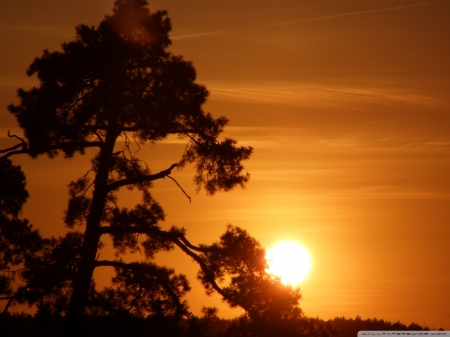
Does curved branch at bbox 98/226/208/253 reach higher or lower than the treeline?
higher

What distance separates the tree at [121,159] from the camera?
22.4 m

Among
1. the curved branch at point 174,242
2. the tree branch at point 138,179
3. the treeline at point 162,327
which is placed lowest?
the treeline at point 162,327

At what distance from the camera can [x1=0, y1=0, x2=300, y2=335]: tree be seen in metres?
22.4

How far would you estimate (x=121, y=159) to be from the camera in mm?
23844

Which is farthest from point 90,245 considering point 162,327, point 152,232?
point 162,327

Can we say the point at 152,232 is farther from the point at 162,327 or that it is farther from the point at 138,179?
the point at 162,327

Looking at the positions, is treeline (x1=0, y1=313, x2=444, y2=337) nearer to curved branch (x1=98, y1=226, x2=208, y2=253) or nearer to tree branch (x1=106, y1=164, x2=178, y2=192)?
curved branch (x1=98, y1=226, x2=208, y2=253)

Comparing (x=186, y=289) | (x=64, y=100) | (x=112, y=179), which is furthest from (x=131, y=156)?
(x=186, y=289)

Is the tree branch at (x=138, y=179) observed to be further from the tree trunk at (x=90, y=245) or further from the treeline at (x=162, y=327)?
the treeline at (x=162, y=327)

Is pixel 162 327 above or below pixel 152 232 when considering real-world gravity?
below

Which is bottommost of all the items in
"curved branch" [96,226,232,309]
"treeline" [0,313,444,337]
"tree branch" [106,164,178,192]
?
"treeline" [0,313,444,337]

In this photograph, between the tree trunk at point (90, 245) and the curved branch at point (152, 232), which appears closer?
the tree trunk at point (90, 245)

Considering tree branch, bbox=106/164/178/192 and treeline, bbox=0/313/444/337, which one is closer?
treeline, bbox=0/313/444/337

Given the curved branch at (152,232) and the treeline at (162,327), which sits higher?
the curved branch at (152,232)
